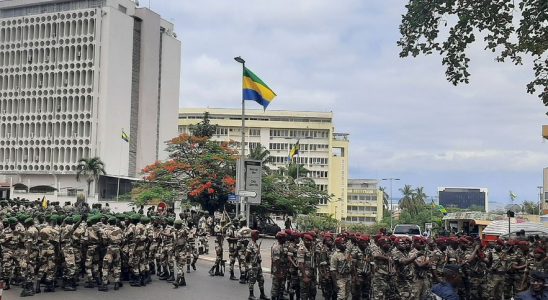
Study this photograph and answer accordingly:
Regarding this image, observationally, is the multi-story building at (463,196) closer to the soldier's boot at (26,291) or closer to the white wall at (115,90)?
the white wall at (115,90)

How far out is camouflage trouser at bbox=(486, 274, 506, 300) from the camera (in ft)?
40.4

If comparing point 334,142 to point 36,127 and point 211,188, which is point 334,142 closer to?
point 36,127

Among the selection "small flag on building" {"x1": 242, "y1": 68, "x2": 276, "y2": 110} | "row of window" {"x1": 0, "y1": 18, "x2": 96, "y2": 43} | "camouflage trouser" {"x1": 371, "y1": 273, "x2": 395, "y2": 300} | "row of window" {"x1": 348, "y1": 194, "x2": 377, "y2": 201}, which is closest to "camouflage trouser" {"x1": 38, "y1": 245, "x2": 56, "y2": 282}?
"camouflage trouser" {"x1": 371, "y1": 273, "x2": 395, "y2": 300}

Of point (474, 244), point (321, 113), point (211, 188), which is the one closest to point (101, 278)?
point (474, 244)

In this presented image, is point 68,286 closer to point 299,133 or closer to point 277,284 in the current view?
point 277,284

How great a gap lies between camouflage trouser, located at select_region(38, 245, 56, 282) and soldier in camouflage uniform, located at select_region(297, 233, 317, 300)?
18.9 ft

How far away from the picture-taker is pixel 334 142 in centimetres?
10338

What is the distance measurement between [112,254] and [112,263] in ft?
1.23

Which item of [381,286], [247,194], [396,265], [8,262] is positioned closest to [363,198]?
[247,194]

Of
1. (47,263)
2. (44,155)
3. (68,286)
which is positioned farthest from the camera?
(44,155)

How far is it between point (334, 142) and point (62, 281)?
9074 centimetres

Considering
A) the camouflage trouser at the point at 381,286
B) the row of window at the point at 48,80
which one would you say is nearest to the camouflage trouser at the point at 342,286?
the camouflage trouser at the point at 381,286

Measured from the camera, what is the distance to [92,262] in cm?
1427

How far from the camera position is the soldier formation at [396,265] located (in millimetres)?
11250
